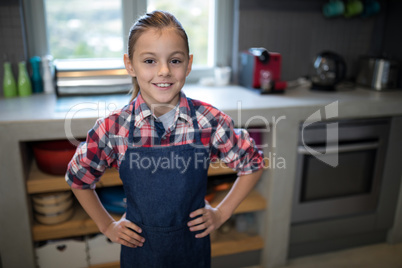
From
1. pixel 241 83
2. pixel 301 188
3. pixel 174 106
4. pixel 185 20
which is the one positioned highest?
pixel 185 20

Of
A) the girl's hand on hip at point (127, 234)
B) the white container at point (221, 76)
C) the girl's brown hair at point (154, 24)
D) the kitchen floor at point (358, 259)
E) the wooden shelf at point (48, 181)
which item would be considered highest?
the girl's brown hair at point (154, 24)

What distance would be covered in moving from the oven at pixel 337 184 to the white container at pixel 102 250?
0.97 metres

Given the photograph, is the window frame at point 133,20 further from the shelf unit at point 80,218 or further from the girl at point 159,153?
the girl at point 159,153

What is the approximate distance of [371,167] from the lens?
2158 millimetres

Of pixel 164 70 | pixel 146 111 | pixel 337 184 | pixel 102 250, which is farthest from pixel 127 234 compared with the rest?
pixel 337 184

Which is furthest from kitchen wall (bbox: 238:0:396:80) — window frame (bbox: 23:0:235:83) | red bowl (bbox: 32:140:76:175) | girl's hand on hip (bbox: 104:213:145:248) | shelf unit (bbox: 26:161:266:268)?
girl's hand on hip (bbox: 104:213:145:248)

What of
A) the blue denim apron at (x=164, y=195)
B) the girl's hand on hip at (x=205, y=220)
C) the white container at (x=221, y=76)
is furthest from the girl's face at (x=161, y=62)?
the white container at (x=221, y=76)

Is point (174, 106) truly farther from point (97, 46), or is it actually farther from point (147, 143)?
point (97, 46)

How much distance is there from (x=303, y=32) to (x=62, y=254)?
1955mm

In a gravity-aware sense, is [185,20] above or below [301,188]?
above

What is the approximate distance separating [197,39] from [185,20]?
15cm

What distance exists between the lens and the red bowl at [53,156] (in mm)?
1633

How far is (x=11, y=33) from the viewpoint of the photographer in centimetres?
203

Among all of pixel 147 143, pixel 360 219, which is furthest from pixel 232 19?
pixel 147 143
